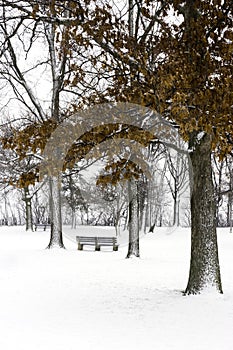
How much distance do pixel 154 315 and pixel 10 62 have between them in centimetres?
1474

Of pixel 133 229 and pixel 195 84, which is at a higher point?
pixel 195 84

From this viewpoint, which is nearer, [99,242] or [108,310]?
[108,310]

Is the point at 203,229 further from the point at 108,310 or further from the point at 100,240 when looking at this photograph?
the point at 100,240

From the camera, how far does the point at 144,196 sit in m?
29.6

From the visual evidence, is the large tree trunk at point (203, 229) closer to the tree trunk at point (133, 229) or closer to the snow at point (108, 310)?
the snow at point (108, 310)

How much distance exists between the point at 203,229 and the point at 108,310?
7.67 ft

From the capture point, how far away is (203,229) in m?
7.70

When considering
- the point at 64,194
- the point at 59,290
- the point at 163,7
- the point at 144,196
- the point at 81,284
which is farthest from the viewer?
the point at 64,194

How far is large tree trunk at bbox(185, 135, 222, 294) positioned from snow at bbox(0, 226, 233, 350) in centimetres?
28

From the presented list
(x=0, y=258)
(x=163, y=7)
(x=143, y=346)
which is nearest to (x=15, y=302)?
(x=143, y=346)

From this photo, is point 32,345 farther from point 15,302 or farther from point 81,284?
point 81,284

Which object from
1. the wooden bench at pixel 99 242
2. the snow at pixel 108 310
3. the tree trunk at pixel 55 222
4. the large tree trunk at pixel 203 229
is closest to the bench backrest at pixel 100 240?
the wooden bench at pixel 99 242

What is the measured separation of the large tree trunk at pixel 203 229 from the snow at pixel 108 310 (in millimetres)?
284

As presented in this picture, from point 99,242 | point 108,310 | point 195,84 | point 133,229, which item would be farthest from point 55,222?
point 195,84
